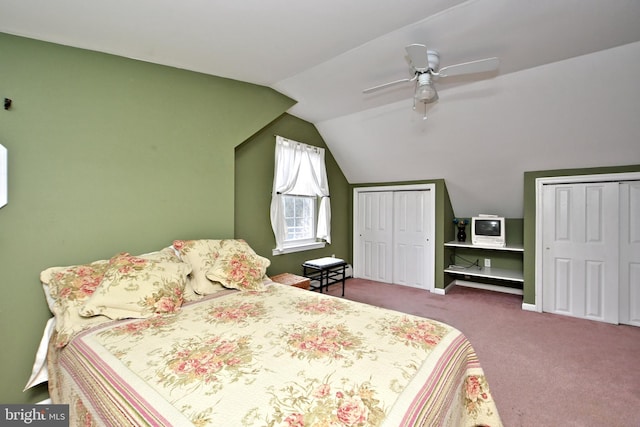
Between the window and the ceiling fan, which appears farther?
the window

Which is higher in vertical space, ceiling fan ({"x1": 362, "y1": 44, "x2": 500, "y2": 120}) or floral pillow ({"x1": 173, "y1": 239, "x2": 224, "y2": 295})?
ceiling fan ({"x1": 362, "y1": 44, "x2": 500, "y2": 120})

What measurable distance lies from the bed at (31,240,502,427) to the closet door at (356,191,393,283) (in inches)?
118

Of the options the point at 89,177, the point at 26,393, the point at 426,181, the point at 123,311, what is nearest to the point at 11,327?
the point at 26,393

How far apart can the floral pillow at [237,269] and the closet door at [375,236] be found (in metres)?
2.88

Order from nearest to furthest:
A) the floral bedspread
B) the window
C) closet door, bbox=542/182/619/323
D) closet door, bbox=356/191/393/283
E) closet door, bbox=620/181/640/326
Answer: the floral bedspread → closet door, bbox=620/181/640/326 → closet door, bbox=542/182/619/323 → the window → closet door, bbox=356/191/393/283

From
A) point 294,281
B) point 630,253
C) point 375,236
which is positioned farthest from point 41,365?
point 630,253

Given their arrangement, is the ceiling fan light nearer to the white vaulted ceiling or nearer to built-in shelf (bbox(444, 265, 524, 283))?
the white vaulted ceiling

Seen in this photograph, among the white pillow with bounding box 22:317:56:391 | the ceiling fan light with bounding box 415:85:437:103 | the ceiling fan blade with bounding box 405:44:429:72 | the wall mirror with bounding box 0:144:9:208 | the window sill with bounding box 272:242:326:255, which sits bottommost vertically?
the white pillow with bounding box 22:317:56:391

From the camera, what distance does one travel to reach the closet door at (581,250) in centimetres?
314

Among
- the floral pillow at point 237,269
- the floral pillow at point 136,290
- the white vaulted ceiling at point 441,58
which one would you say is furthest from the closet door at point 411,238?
the floral pillow at point 136,290

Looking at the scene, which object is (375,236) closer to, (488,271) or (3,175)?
(488,271)

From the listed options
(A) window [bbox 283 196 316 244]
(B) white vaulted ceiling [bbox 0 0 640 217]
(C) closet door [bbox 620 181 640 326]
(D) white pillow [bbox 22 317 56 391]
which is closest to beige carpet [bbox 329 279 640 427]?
(C) closet door [bbox 620 181 640 326]

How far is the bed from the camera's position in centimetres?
95

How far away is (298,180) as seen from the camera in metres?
4.01
